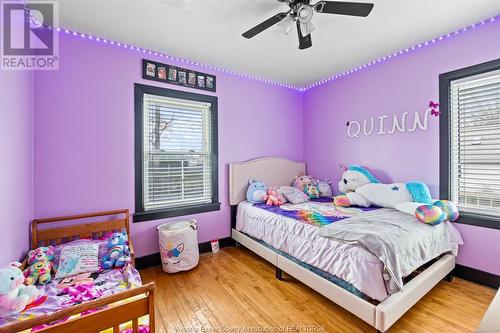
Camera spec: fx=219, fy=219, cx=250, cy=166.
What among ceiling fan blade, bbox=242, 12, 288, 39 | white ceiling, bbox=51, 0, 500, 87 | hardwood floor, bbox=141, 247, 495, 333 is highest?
white ceiling, bbox=51, 0, 500, 87

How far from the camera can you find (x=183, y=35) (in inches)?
87.1

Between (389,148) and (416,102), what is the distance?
1.91 ft

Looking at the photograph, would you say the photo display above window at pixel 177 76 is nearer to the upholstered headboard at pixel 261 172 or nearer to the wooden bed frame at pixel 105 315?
the upholstered headboard at pixel 261 172

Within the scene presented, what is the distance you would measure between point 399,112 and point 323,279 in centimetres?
216

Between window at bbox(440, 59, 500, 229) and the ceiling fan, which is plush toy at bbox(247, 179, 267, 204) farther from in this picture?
window at bbox(440, 59, 500, 229)

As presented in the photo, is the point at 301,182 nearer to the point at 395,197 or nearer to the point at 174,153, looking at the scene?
the point at 395,197

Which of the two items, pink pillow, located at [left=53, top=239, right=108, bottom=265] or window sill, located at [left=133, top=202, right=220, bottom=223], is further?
window sill, located at [left=133, top=202, right=220, bottom=223]

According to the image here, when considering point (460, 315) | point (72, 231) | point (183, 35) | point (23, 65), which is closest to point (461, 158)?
point (460, 315)

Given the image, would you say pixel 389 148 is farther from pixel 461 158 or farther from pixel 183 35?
pixel 183 35

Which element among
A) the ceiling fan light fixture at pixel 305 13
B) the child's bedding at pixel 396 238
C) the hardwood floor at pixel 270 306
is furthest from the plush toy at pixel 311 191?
the ceiling fan light fixture at pixel 305 13

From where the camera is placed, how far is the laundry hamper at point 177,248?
234 centimetres

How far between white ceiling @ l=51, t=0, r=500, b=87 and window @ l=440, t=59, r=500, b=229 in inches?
21.7

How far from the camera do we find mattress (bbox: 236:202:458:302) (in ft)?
4.73

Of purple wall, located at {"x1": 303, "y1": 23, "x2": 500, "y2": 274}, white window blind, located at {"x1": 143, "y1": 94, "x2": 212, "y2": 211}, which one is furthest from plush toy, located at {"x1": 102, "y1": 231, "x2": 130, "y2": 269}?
purple wall, located at {"x1": 303, "y1": 23, "x2": 500, "y2": 274}
